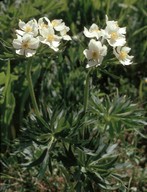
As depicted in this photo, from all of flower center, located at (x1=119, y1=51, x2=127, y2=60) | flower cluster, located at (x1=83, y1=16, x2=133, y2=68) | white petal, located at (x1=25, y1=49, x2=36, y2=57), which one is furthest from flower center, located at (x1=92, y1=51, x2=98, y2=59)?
white petal, located at (x1=25, y1=49, x2=36, y2=57)

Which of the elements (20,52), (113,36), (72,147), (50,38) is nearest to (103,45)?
(113,36)

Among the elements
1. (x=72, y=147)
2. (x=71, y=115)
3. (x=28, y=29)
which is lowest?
(x=72, y=147)

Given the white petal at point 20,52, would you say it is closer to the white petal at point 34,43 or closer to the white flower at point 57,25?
the white petal at point 34,43

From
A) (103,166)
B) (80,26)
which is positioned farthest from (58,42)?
(80,26)

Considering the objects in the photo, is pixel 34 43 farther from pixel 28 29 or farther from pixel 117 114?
pixel 117 114

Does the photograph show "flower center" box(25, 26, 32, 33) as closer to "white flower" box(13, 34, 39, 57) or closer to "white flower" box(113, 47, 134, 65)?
"white flower" box(13, 34, 39, 57)

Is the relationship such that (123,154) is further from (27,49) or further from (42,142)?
(27,49)

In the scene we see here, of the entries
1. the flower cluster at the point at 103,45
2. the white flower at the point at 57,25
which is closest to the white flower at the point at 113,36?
the flower cluster at the point at 103,45
